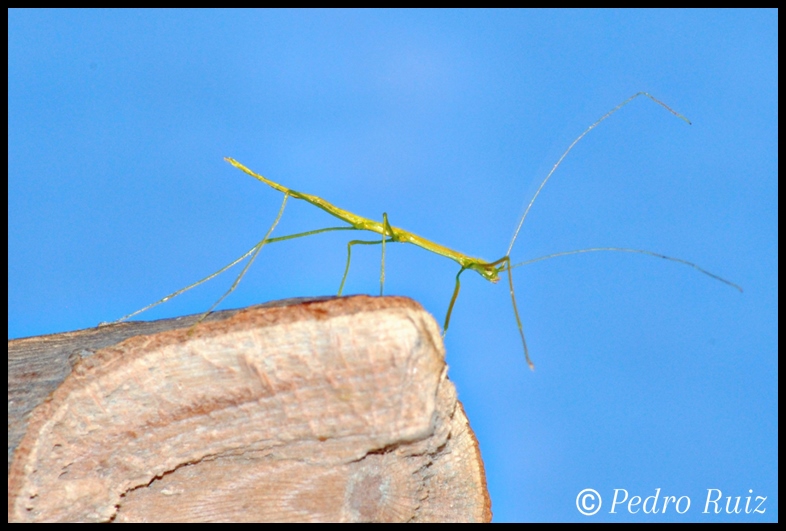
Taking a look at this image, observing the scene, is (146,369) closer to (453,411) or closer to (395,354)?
(395,354)

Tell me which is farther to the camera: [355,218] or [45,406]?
[355,218]

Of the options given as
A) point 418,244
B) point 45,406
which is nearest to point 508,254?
point 418,244

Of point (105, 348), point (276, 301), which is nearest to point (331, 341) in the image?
point (276, 301)

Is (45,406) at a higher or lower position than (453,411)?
higher
